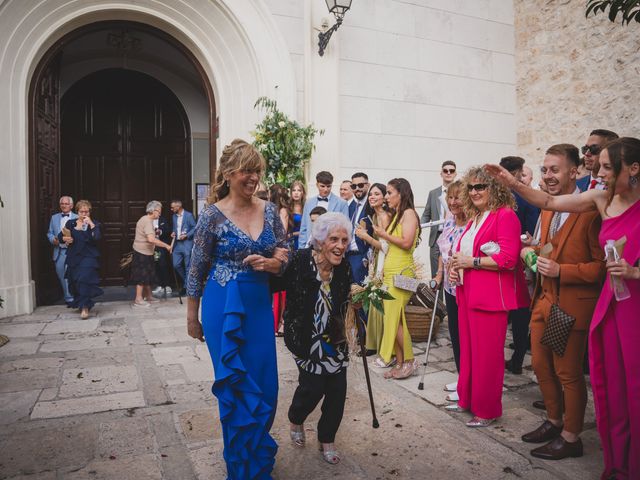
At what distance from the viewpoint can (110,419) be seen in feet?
12.1

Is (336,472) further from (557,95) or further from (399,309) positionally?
(557,95)

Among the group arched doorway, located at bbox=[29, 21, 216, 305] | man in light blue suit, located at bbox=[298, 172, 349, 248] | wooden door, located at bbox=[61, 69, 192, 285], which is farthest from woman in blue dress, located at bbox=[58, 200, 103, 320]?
wooden door, located at bbox=[61, 69, 192, 285]

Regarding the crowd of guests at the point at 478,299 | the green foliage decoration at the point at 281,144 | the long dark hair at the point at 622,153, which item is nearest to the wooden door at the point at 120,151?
the green foliage decoration at the point at 281,144

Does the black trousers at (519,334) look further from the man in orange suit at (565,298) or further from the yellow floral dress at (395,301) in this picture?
the man in orange suit at (565,298)

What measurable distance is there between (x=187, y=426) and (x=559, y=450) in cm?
244

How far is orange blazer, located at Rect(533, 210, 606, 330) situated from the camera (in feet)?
9.41

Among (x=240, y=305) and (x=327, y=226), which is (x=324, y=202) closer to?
(x=327, y=226)

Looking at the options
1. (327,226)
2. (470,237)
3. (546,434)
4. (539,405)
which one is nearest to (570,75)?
(470,237)

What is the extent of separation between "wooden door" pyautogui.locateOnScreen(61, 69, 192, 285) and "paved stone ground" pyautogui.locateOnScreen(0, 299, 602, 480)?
20.9 feet

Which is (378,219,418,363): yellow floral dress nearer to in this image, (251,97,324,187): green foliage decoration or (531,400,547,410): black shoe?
(531,400,547,410): black shoe

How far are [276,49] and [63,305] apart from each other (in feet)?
18.1

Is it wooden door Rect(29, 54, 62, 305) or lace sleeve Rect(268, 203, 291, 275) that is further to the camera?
wooden door Rect(29, 54, 62, 305)

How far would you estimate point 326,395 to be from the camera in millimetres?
3023

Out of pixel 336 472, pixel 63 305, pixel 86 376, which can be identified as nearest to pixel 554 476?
pixel 336 472
